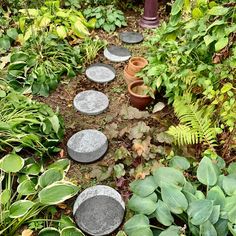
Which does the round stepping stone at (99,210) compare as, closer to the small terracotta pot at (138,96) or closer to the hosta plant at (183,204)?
the hosta plant at (183,204)

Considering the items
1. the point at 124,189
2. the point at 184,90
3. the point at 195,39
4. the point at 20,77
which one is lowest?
the point at 124,189

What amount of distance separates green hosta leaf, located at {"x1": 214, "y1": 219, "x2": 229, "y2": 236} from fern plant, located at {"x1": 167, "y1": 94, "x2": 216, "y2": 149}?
0.67m

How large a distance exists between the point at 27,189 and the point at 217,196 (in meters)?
1.26

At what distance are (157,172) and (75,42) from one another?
232 centimetres

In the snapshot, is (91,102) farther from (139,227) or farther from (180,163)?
(139,227)

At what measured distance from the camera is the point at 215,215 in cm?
194

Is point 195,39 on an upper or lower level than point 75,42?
upper

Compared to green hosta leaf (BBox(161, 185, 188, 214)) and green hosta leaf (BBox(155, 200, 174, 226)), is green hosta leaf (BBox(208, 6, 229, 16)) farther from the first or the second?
Result: green hosta leaf (BBox(155, 200, 174, 226))

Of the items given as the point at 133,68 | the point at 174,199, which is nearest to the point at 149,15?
the point at 133,68

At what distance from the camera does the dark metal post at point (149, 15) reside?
14.1 feet

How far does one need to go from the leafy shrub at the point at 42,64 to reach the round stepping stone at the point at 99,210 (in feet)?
4.24

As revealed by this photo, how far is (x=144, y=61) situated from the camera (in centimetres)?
341

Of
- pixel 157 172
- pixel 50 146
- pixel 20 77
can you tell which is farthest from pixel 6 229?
pixel 20 77

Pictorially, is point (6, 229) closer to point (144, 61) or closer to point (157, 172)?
point (157, 172)
